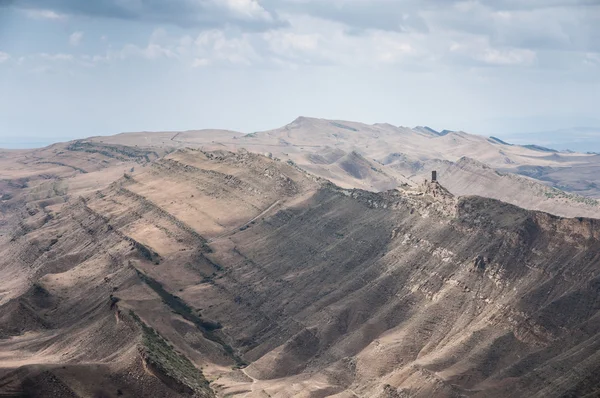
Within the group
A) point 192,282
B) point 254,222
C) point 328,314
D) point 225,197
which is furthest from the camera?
point 225,197

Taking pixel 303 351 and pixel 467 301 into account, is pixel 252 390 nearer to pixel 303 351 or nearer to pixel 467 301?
pixel 303 351

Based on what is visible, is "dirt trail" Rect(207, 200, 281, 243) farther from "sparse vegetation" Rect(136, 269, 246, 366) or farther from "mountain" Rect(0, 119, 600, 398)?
"sparse vegetation" Rect(136, 269, 246, 366)

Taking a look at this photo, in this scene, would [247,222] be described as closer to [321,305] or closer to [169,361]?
[321,305]

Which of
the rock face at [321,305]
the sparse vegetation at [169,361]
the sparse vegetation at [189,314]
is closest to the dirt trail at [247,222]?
the rock face at [321,305]

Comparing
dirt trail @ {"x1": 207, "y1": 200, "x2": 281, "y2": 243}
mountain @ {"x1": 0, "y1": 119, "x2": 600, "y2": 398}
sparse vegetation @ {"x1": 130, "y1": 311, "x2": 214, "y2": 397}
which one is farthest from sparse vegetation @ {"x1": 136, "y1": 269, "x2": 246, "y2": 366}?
dirt trail @ {"x1": 207, "y1": 200, "x2": 281, "y2": 243}

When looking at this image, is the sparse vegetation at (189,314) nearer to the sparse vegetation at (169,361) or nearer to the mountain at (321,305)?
the mountain at (321,305)

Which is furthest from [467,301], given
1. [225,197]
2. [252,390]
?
[225,197]
